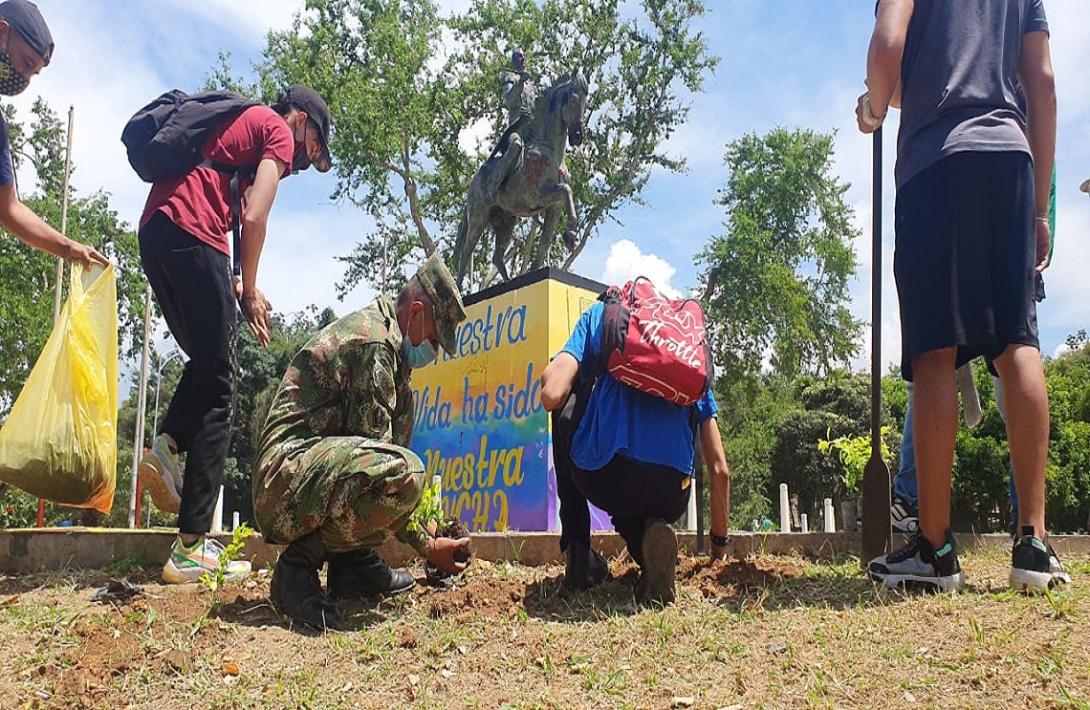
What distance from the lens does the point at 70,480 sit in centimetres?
311

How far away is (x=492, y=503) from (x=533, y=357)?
1.15 m

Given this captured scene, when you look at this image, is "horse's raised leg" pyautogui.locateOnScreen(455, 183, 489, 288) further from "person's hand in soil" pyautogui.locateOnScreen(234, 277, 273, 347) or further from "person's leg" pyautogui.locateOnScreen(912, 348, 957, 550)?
"person's leg" pyautogui.locateOnScreen(912, 348, 957, 550)

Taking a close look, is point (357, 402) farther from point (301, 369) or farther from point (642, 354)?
point (642, 354)

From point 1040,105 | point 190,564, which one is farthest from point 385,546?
point 1040,105

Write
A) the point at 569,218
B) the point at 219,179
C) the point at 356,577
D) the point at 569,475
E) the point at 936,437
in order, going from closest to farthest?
1. the point at 936,437
2. the point at 356,577
3. the point at 569,475
4. the point at 219,179
5. the point at 569,218

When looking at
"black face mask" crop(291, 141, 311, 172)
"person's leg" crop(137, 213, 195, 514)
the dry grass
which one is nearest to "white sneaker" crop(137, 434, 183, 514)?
"person's leg" crop(137, 213, 195, 514)

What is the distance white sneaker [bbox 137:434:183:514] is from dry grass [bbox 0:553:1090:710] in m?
0.43

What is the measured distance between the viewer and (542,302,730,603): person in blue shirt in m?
3.07

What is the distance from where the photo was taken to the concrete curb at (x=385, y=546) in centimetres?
386

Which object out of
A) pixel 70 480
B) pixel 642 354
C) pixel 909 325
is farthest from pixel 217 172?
pixel 909 325

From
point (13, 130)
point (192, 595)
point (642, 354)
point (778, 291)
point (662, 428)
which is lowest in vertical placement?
point (192, 595)

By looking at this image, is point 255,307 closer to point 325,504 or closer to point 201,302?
point 201,302

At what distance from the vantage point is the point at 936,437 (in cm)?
282

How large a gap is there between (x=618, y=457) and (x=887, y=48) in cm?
172
